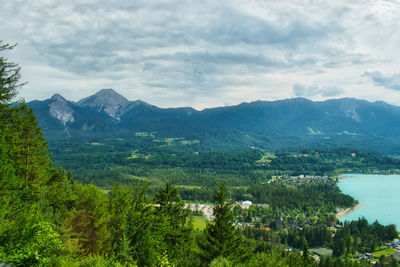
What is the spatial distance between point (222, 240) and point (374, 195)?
12773cm

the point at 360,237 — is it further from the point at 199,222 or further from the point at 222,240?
the point at 222,240

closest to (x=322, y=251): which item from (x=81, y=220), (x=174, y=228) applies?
(x=174, y=228)

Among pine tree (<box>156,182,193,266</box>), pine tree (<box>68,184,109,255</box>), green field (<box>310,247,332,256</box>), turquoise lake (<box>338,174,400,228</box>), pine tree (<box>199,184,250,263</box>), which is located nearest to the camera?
pine tree (<box>68,184,109,255</box>)

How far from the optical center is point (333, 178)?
163375 mm

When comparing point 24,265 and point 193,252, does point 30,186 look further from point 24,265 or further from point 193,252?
point 193,252

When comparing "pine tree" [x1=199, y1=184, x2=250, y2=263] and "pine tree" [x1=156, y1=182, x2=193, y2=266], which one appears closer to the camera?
"pine tree" [x1=199, y1=184, x2=250, y2=263]

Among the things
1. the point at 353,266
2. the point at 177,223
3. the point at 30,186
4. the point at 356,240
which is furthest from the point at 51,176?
the point at 356,240

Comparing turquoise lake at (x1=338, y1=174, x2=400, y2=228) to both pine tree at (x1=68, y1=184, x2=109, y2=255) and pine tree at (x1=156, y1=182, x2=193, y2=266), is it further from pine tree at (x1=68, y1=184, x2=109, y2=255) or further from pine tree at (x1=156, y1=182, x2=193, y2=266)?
pine tree at (x1=68, y1=184, x2=109, y2=255)

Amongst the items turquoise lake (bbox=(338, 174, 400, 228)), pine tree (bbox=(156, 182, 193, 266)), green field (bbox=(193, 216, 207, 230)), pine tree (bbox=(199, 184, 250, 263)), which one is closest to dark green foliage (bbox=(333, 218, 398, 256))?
turquoise lake (bbox=(338, 174, 400, 228))

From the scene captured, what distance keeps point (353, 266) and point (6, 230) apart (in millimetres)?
53517

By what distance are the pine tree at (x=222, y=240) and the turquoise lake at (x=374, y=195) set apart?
83176 mm

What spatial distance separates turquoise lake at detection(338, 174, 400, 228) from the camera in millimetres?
95831

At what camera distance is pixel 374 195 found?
124625 millimetres

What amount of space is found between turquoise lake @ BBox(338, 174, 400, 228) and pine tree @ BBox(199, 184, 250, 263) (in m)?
83.2
